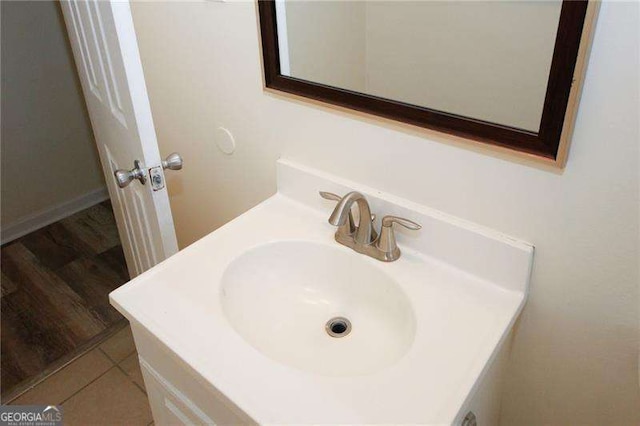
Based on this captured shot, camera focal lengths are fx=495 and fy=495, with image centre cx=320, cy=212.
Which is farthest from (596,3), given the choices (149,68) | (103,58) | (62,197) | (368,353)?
(62,197)

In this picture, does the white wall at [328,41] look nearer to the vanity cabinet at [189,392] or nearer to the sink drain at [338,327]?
the sink drain at [338,327]

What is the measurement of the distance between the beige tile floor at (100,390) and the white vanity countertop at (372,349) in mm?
949

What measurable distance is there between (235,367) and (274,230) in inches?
16.3

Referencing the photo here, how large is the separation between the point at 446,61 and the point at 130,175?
783 mm

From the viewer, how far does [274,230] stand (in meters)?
1.18

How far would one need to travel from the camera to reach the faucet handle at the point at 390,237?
40.3 inches

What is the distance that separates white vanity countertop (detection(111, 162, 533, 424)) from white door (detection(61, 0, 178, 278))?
0.25m

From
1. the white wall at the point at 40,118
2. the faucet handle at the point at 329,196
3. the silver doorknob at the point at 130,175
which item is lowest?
the white wall at the point at 40,118

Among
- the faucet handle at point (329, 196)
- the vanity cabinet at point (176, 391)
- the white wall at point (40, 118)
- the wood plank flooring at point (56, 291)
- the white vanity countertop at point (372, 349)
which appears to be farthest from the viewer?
the white wall at point (40, 118)

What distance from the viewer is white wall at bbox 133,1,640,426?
0.76 m

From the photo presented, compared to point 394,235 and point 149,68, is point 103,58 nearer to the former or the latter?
point 149,68

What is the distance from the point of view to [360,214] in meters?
1.06

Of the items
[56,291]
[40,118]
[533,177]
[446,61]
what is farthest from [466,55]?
[40,118]

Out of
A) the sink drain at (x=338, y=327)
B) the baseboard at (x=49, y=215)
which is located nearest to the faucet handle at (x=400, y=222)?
the sink drain at (x=338, y=327)
